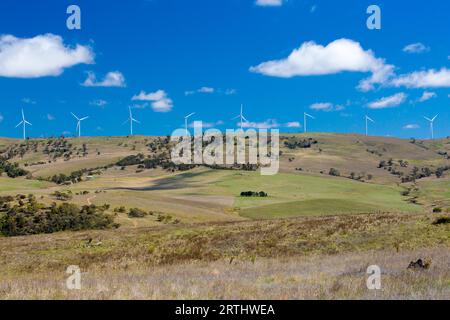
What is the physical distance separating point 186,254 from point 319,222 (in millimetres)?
15415

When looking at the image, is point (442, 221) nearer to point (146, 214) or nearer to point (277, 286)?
point (277, 286)

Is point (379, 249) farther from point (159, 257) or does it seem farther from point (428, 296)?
point (428, 296)

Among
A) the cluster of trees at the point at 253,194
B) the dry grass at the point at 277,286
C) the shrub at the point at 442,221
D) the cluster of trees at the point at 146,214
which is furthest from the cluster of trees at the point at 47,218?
the dry grass at the point at 277,286

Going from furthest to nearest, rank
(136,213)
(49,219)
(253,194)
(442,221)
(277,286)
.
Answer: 1. (253,194)
2. (136,213)
3. (49,219)
4. (442,221)
5. (277,286)

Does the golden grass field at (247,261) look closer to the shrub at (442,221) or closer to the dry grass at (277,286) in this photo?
the dry grass at (277,286)

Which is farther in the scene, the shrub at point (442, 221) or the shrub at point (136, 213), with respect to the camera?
the shrub at point (136, 213)

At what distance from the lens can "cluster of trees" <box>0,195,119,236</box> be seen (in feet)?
262

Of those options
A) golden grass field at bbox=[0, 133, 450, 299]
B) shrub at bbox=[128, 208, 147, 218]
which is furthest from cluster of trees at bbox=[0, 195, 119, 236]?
shrub at bbox=[128, 208, 147, 218]

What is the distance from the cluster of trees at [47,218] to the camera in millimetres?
79744

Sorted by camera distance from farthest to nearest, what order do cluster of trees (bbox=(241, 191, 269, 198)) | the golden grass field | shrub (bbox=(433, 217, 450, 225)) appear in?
cluster of trees (bbox=(241, 191, 269, 198))
shrub (bbox=(433, 217, 450, 225))
the golden grass field

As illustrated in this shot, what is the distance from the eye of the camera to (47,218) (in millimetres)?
83500

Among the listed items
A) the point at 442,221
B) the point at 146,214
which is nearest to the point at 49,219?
the point at 146,214

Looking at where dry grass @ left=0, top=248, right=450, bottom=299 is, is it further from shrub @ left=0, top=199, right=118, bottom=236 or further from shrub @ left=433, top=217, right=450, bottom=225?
shrub @ left=0, top=199, right=118, bottom=236
